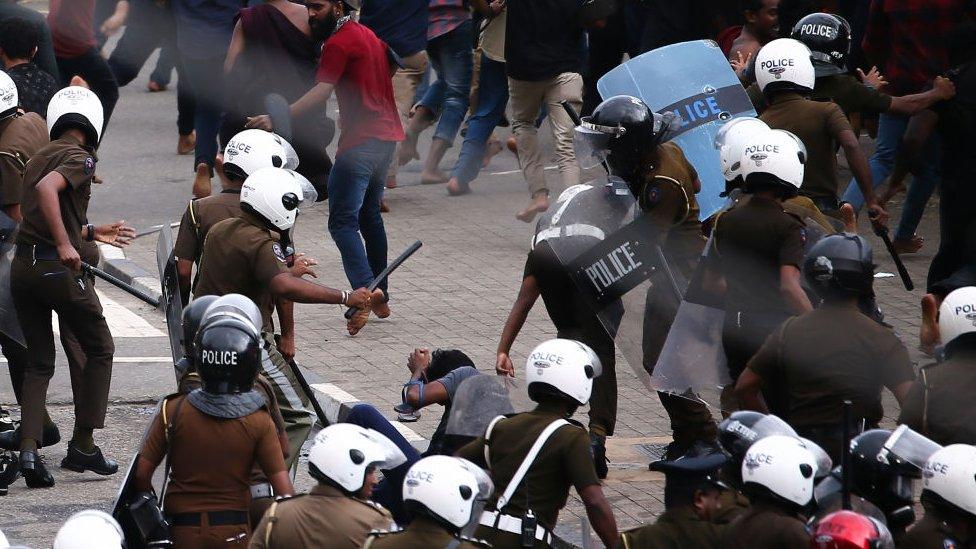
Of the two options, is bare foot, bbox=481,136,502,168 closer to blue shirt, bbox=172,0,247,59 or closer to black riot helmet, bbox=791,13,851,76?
blue shirt, bbox=172,0,247,59

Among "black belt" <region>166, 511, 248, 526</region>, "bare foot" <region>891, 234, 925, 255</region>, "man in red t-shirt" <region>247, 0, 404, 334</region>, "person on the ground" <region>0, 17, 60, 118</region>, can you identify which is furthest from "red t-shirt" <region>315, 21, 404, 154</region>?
"black belt" <region>166, 511, 248, 526</region>

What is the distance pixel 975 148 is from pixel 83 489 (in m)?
4.85

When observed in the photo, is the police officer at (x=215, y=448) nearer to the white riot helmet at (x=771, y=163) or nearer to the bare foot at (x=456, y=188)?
the white riot helmet at (x=771, y=163)

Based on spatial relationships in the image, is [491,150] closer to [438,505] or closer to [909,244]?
[909,244]

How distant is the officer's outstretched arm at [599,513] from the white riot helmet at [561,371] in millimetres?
325

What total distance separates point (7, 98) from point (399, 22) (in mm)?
4628

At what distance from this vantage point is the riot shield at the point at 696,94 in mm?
8023

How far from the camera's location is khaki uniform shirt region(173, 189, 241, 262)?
7.49 m

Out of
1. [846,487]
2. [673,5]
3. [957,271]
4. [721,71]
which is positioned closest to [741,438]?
[846,487]

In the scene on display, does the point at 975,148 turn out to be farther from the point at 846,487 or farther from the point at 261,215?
the point at 846,487

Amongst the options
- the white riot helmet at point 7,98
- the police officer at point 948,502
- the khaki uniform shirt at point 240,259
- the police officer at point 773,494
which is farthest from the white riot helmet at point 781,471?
the white riot helmet at point 7,98

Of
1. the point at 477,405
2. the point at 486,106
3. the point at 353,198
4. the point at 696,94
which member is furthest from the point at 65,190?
the point at 486,106

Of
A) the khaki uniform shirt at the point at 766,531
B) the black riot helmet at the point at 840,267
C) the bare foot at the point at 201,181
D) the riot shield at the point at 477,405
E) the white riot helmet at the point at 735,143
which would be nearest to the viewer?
the khaki uniform shirt at the point at 766,531

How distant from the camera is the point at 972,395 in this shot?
542cm
